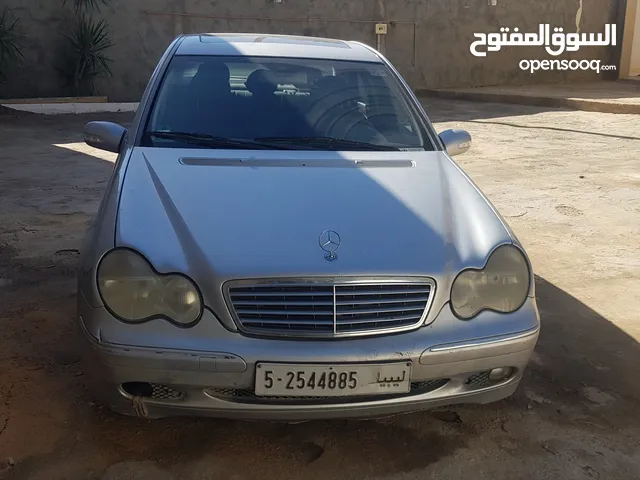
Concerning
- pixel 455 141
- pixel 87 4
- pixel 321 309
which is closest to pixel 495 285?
pixel 321 309

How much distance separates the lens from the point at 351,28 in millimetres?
15109

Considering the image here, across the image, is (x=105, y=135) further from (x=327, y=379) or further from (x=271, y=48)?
(x=327, y=379)

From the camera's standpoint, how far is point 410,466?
2.36 m

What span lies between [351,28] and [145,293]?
13844mm

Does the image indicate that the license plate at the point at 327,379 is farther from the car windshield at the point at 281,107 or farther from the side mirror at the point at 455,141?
the side mirror at the point at 455,141

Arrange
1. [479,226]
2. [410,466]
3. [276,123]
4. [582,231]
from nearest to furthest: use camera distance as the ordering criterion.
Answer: [410,466], [479,226], [276,123], [582,231]

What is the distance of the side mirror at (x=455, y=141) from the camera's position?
11.7ft

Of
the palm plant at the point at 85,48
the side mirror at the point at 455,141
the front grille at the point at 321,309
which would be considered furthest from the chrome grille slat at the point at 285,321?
→ the palm plant at the point at 85,48

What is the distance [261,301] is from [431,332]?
21.7 inches

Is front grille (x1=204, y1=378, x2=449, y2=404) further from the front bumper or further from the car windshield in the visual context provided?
the car windshield

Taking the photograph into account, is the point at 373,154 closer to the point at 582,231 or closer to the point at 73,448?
the point at 73,448

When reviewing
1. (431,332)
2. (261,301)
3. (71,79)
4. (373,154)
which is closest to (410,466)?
(431,332)

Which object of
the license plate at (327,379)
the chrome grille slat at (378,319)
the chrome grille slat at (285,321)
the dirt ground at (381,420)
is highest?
the chrome grille slat at (285,321)

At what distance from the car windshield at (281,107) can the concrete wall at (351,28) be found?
31.9ft
